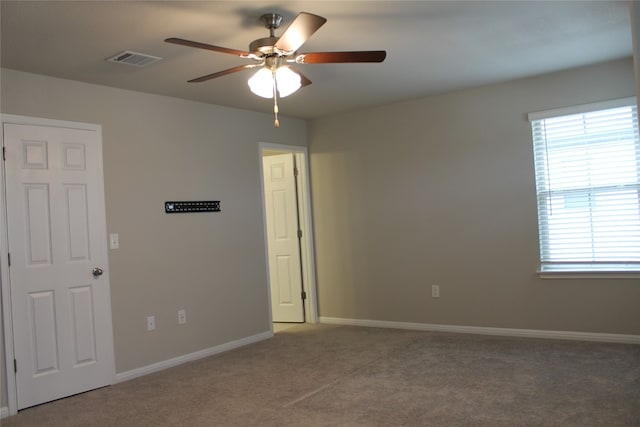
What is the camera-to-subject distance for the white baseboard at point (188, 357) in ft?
14.4

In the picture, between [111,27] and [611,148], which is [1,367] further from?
[611,148]

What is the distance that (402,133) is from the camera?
5738 millimetres

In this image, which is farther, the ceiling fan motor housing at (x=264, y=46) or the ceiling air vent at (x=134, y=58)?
the ceiling air vent at (x=134, y=58)

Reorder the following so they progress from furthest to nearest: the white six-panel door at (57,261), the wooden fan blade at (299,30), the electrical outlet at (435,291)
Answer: the electrical outlet at (435,291), the white six-panel door at (57,261), the wooden fan blade at (299,30)

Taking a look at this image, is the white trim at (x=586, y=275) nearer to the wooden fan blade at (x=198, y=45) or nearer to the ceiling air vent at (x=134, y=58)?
the wooden fan blade at (x=198, y=45)

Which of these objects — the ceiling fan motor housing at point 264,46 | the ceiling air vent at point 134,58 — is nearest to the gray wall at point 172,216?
the ceiling air vent at point 134,58

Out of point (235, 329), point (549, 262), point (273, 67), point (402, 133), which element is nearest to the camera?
point (273, 67)

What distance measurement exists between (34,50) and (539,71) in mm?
4044

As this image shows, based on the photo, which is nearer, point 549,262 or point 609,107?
point 609,107

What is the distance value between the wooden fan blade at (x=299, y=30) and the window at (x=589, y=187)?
294 centimetres

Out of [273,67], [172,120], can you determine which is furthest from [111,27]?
[172,120]

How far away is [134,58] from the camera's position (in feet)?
12.2

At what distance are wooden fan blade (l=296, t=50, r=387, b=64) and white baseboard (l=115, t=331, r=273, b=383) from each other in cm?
295

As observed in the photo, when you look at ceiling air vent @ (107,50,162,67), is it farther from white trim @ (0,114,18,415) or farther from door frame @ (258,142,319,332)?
door frame @ (258,142,319,332)
